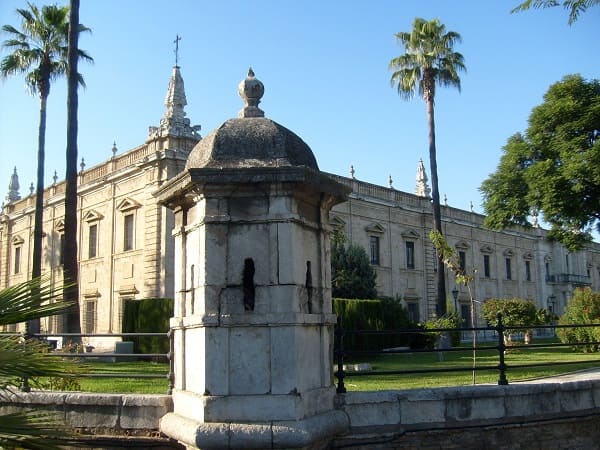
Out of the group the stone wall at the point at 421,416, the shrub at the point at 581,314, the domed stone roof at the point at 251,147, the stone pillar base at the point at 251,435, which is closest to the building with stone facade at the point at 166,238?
the shrub at the point at 581,314

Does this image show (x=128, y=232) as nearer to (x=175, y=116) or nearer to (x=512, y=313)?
Result: (x=175, y=116)

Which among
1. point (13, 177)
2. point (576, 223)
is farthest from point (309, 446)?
point (13, 177)

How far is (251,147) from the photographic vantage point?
5934 millimetres

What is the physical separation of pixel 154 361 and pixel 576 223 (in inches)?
665

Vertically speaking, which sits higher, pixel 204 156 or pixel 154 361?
pixel 204 156

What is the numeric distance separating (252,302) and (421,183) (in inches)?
1699

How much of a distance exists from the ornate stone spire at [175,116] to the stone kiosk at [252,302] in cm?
2112

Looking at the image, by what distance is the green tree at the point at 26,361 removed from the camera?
323 cm

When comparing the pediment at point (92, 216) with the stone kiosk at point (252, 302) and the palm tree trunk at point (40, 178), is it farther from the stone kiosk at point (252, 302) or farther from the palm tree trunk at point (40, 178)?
the stone kiosk at point (252, 302)

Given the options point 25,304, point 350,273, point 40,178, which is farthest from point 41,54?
point 25,304

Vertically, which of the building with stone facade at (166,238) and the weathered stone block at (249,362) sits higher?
A: the building with stone facade at (166,238)

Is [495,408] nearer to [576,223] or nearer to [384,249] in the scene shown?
[576,223]

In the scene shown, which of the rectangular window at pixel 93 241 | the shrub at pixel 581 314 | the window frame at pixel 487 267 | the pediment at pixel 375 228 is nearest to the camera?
the shrub at pixel 581 314

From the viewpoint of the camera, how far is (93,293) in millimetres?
31297
